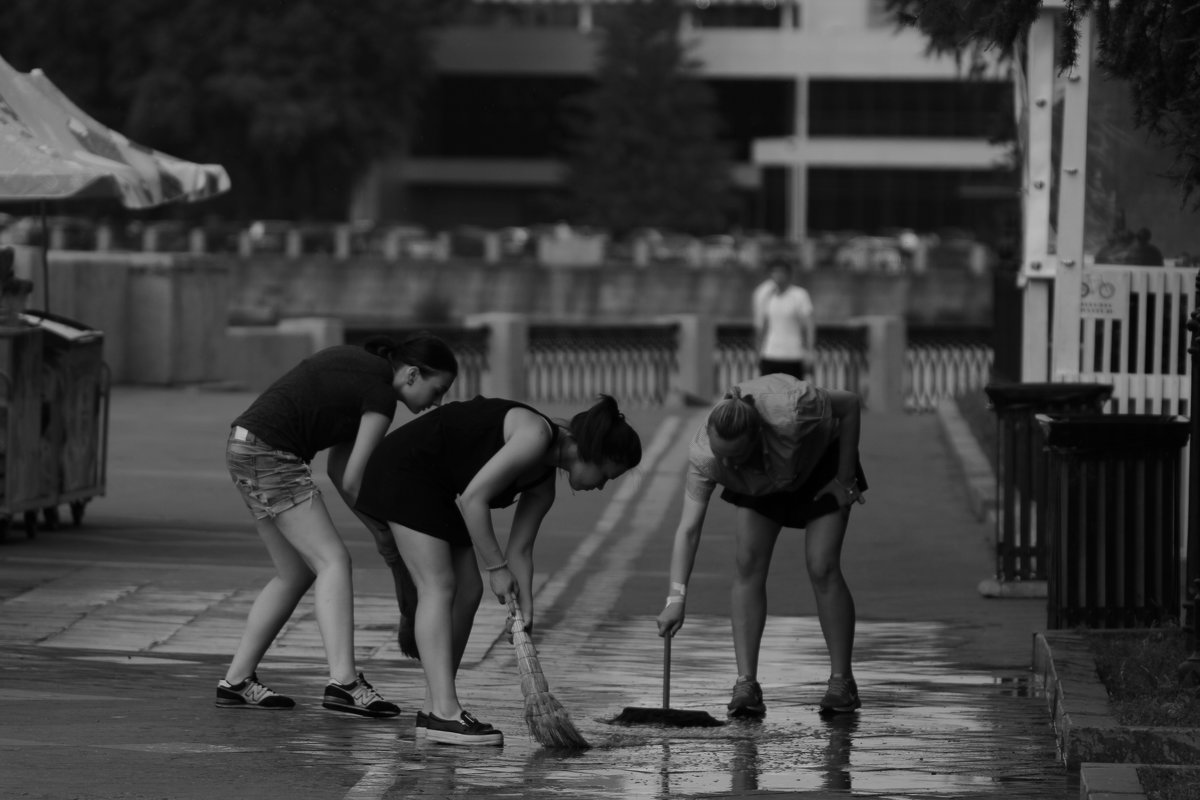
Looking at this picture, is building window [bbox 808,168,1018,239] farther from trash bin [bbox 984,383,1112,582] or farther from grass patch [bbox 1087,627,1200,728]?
grass patch [bbox 1087,627,1200,728]

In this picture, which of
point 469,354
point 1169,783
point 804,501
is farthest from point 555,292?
point 1169,783

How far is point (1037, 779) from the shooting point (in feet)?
23.2

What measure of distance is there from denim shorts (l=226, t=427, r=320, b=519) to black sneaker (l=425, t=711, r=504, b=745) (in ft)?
3.33

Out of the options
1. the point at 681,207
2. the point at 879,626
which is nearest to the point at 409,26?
the point at 681,207

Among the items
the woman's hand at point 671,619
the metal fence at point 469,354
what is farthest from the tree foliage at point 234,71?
the woman's hand at point 671,619

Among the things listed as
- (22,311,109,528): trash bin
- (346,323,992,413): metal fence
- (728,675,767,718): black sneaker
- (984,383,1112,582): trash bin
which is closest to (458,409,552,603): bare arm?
(728,675,767,718): black sneaker

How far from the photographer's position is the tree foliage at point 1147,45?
8336mm

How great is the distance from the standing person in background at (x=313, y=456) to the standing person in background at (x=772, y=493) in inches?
38.2

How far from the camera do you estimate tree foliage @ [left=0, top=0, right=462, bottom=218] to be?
6912 cm

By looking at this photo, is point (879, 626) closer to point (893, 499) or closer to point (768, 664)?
point (768, 664)

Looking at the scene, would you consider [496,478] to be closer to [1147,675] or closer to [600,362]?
[1147,675]

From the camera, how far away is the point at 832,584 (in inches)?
328

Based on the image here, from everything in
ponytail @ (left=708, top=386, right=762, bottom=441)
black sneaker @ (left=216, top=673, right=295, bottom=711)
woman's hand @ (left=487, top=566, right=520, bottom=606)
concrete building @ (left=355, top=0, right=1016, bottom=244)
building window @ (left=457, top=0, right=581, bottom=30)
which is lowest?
black sneaker @ (left=216, top=673, right=295, bottom=711)

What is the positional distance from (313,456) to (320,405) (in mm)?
177
